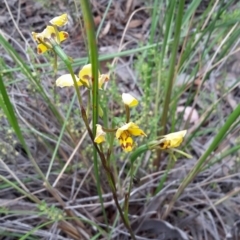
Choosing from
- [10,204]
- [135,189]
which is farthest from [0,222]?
[135,189]

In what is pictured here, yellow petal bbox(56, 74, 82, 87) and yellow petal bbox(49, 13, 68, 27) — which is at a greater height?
yellow petal bbox(49, 13, 68, 27)

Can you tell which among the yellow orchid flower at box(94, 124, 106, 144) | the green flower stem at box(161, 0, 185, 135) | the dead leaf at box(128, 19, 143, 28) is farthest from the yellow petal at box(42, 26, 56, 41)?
the dead leaf at box(128, 19, 143, 28)

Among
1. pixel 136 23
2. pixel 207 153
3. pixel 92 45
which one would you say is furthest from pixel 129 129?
pixel 136 23

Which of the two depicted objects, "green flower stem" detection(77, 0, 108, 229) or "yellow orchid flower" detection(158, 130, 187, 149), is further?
"yellow orchid flower" detection(158, 130, 187, 149)

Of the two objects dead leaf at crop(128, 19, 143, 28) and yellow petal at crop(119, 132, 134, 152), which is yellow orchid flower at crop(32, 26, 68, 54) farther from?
dead leaf at crop(128, 19, 143, 28)

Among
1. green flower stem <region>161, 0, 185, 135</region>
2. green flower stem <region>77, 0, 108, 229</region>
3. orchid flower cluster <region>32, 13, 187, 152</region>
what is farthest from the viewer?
green flower stem <region>161, 0, 185, 135</region>

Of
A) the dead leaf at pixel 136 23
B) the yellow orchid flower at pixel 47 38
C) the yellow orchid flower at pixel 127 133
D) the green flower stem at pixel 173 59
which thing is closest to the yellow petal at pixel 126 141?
the yellow orchid flower at pixel 127 133

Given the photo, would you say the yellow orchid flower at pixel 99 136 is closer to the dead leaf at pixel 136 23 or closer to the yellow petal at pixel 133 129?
the yellow petal at pixel 133 129

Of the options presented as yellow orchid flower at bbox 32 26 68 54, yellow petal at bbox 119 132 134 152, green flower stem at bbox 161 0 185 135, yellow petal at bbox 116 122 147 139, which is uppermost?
green flower stem at bbox 161 0 185 135
